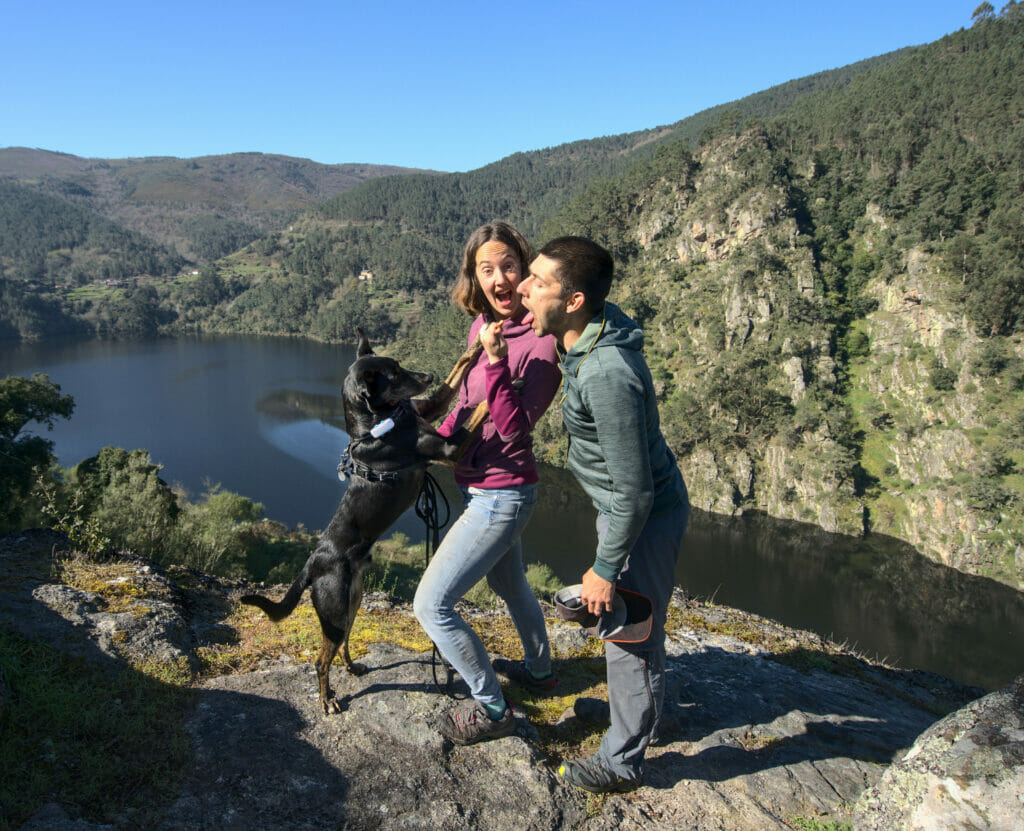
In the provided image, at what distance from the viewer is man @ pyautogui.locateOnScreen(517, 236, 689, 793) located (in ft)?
6.40

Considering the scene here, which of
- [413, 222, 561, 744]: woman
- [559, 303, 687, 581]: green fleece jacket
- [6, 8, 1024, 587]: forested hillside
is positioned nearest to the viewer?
[559, 303, 687, 581]: green fleece jacket

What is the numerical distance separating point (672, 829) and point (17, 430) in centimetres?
2298

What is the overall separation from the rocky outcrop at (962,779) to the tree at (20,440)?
17.2m

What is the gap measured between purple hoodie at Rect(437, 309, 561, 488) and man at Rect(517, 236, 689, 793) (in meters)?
0.21

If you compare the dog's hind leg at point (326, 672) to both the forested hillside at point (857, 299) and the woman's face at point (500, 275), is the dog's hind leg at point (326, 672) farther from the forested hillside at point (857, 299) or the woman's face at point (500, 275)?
the forested hillside at point (857, 299)

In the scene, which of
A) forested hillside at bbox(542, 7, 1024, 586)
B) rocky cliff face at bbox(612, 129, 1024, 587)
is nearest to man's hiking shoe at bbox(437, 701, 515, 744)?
rocky cliff face at bbox(612, 129, 1024, 587)

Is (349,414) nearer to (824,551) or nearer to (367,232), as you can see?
(824,551)

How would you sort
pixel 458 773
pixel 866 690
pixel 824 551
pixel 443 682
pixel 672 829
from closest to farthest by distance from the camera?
pixel 672 829 < pixel 458 773 < pixel 443 682 < pixel 866 690 < pixel 824 551

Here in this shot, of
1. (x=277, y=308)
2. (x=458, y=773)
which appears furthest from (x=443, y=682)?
(x=277, y=308)

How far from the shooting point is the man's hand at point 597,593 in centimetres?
209

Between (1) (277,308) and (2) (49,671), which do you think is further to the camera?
(1) (277,308)

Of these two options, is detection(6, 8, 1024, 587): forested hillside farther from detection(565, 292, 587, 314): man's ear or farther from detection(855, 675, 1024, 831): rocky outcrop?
detection(565, 292, 587, 314): man's ear

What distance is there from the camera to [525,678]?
10.4 feet

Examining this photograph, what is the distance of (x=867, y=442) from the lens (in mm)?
43906
